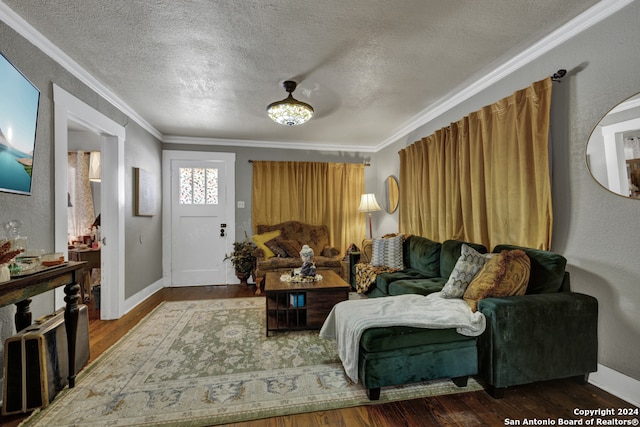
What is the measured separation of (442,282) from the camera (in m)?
2.93

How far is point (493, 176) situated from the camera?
2.71 meters

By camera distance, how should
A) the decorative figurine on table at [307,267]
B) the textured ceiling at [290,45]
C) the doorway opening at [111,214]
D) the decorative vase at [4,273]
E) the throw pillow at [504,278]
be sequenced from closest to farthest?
the decorative vase at [4,273] < the textured ceiling at [290,45] < the throw pillow at [504,278] < the decorative figurine on table at [307,267] < the doorway opening at [111,214]

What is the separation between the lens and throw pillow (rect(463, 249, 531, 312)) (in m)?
1.99

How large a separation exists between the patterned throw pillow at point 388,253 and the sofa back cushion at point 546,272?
5.45ft

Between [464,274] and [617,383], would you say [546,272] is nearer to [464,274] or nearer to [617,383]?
[464,274]

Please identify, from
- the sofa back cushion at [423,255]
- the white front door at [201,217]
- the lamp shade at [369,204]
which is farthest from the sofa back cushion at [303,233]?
the sofa back cushion at [423,255]

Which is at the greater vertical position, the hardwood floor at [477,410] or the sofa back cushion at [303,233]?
the sofa back cushion at [303,233]

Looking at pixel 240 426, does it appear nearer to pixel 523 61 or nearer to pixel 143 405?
pixel 143 405

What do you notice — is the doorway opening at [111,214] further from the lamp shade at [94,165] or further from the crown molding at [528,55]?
the crown molding at [528,55]

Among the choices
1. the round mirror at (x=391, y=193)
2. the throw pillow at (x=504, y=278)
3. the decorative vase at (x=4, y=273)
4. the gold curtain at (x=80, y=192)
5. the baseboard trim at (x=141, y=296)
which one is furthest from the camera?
the round mirror at (x=391, y=193)

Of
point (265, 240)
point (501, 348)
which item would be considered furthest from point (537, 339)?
point (265, 240)

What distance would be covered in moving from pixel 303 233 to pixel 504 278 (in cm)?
340

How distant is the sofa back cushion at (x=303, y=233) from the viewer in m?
4.95

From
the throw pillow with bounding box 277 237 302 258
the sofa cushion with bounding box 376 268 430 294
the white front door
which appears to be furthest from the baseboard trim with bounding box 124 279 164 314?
the sofa cushion with bounding box 376 268 430 294
